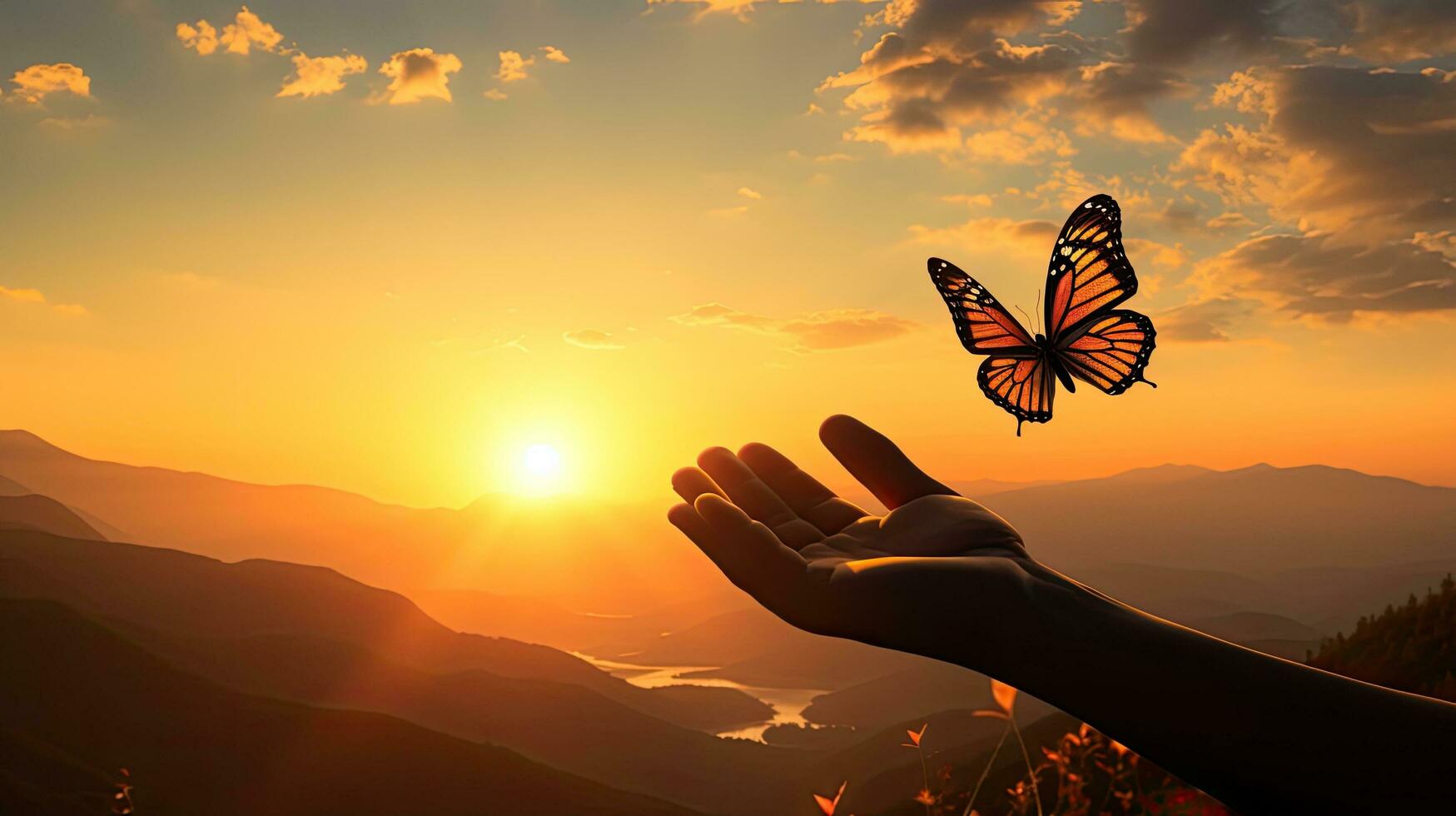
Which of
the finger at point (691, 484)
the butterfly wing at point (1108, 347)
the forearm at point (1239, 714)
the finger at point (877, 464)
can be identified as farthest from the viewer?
the finger at point (691, 484)

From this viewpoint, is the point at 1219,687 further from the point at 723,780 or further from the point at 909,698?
the point at 909,698

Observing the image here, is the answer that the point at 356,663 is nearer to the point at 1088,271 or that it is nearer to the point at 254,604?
the point at 254,604

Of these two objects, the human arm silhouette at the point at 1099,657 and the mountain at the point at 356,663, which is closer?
the human arm silhouette at the point at 1099,657

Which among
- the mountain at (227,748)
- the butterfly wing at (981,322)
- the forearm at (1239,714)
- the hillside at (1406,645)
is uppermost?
the butterfly wing at (981,322)

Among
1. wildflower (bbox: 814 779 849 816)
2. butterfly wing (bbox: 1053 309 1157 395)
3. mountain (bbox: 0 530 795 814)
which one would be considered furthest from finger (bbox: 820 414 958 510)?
mountain (bbox: 0 530 795 814)

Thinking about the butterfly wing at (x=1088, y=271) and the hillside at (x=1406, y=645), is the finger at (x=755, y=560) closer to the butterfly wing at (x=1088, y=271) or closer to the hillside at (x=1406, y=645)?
the butterfly wing at (x=1088, y=271)

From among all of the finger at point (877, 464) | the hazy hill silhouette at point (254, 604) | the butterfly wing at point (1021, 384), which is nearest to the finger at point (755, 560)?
the finger at point (877, 464)

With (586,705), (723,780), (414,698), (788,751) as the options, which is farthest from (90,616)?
(788,751)

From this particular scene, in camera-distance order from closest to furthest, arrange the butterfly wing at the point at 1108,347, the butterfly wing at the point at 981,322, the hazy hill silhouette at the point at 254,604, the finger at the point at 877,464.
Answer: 1. the butterfly wing at the point at 1108,347
2. the butterfly wing at the point at 981,322
3. the finger at the point at 877,464
4. the hazy hill silhouette at the point at 254,604
